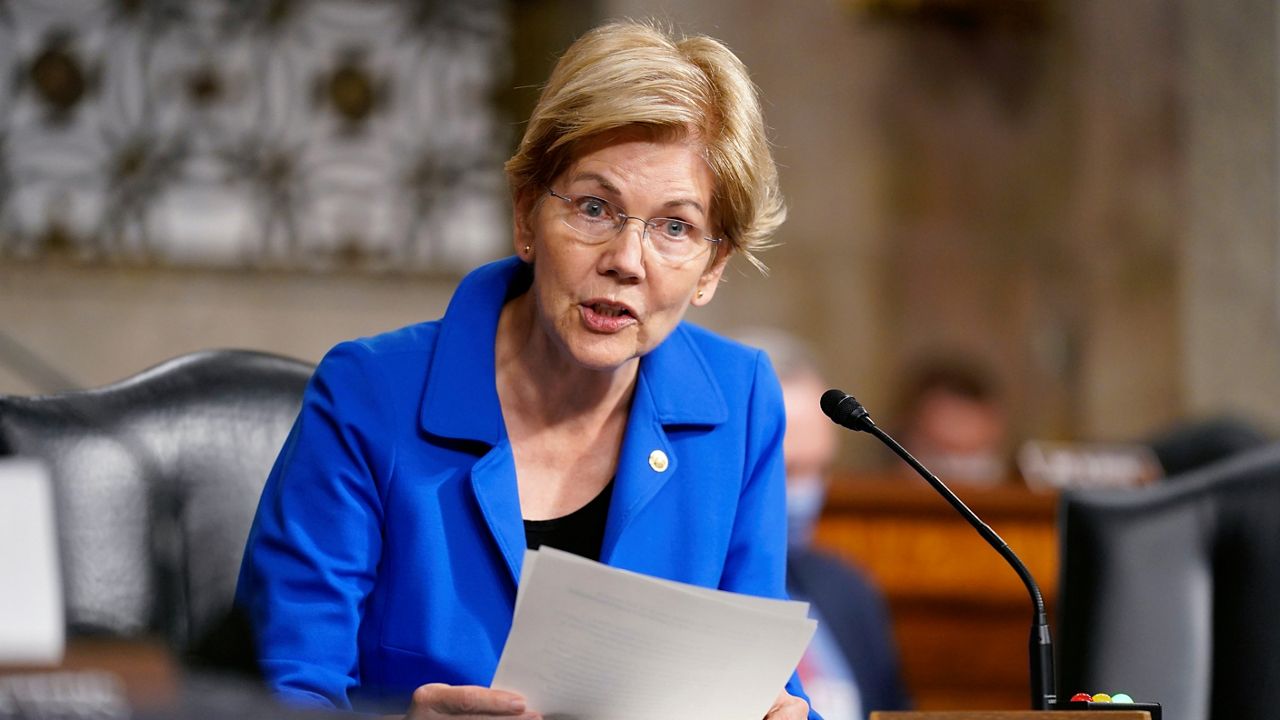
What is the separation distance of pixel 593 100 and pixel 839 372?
4.20m

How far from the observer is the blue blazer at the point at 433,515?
179cm

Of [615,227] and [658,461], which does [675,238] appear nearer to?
[615,227]

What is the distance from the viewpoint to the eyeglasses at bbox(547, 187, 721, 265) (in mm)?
1888

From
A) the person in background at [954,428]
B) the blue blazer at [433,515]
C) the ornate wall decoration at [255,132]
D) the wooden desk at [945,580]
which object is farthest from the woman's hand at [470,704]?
the ornate wall decoration at [255,132]

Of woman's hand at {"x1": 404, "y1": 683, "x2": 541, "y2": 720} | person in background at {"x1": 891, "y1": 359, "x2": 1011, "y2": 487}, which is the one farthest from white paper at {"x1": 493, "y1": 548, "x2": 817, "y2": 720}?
person in background at {"x1": 891, "y1": 359, "x2": 1011, "y2": 487}

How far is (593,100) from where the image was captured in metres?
1.85

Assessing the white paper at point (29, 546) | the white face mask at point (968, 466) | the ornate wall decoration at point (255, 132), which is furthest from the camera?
the ornate wall decoration at point (255, 132)

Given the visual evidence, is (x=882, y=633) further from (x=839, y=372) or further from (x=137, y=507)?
(x=839, y=372)

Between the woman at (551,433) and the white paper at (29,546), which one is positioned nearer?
the white paper at (29,546)

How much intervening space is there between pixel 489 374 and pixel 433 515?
215mm

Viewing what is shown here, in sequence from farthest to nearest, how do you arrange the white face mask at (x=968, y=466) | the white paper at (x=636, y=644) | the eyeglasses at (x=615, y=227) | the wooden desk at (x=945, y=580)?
1. the white face mask at (x=968, y=466)
2. the wooden desk at (x=945, y=580)
3. the eyeglasses at (x=615, y=227)
4. the white paper at (x=636, y=644)

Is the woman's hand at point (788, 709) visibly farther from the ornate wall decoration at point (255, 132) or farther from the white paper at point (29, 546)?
the ornate wall decoration at point (255, 132)

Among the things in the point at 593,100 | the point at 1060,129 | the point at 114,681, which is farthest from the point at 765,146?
the point at 1060,129

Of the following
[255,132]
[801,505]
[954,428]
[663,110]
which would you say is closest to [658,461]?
[663,110]
